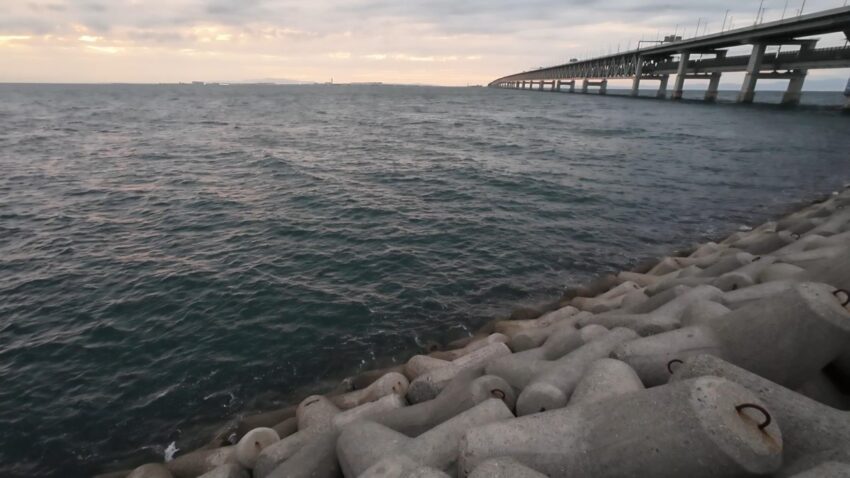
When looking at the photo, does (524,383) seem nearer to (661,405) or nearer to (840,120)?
(661,405)

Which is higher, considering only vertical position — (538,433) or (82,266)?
(538,433)

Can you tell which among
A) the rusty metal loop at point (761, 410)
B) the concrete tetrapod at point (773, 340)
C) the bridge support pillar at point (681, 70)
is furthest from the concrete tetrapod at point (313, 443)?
the bridge support pillar at point (681, 70)

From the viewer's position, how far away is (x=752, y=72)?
80.0 m

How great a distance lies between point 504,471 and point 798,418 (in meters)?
2.50

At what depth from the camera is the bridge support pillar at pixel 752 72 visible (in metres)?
77.1

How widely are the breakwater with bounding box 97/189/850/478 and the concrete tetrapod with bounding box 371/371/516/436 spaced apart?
0.02m

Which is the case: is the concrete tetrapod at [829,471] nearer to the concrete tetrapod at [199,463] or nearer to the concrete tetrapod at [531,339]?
the concrete tetrapod at [531,339]

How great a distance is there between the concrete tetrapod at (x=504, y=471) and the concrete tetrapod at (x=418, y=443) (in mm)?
1098

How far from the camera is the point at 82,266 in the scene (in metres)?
13.8

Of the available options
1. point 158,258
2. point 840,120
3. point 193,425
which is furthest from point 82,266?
point 840,120

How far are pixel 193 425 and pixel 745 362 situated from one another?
9135mm

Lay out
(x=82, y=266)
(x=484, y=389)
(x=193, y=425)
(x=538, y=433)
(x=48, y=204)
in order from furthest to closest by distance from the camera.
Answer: (x=48, y=204)
(x=82, y=266)
(x=193, y=425)
(x=484, y=389)
(x=538, y=433)

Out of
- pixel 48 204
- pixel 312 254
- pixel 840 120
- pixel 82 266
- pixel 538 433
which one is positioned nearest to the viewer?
pixel 538 433

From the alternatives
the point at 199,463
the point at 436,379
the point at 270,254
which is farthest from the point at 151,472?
Answer: the point at 270,254
